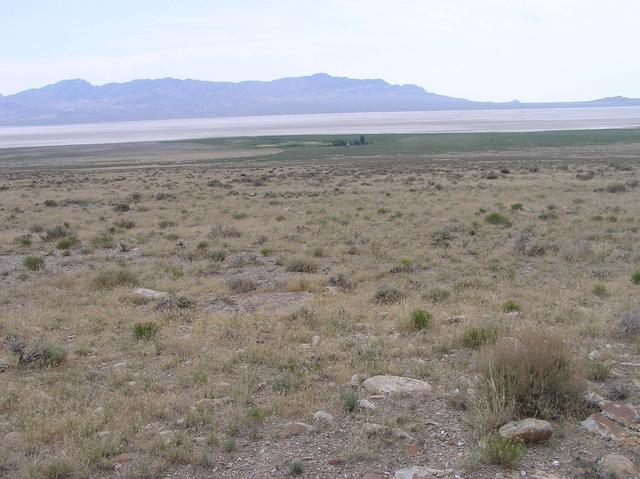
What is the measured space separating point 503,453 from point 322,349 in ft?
10.8

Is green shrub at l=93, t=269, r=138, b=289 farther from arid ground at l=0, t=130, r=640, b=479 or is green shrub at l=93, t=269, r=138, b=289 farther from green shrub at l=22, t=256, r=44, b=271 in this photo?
green shrub at l=22, t=256, r=44, b=271

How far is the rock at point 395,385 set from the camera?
248 inches

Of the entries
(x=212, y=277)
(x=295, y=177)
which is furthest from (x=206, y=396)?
(x=295, y=177)

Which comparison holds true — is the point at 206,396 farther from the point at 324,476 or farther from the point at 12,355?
the point at 12,355

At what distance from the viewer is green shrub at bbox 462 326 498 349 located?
24.6 feet

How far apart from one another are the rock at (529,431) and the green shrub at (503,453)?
→ 0.56ft

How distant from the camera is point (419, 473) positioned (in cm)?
474

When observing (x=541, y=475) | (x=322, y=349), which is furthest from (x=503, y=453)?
(x=322, y=349)

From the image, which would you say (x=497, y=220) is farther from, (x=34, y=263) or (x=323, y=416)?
(x=323, y=416)

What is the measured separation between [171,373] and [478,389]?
3675 mm

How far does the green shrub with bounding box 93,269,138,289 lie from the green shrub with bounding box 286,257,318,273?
3.46 meters

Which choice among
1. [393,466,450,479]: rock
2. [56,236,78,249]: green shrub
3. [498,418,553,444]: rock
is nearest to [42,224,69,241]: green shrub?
[56,236,78,249]: green shrub

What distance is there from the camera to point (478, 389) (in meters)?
5.93

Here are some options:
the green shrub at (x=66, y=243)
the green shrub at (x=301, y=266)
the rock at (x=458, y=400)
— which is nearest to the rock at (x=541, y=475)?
the rock at (x=458, y=400)
